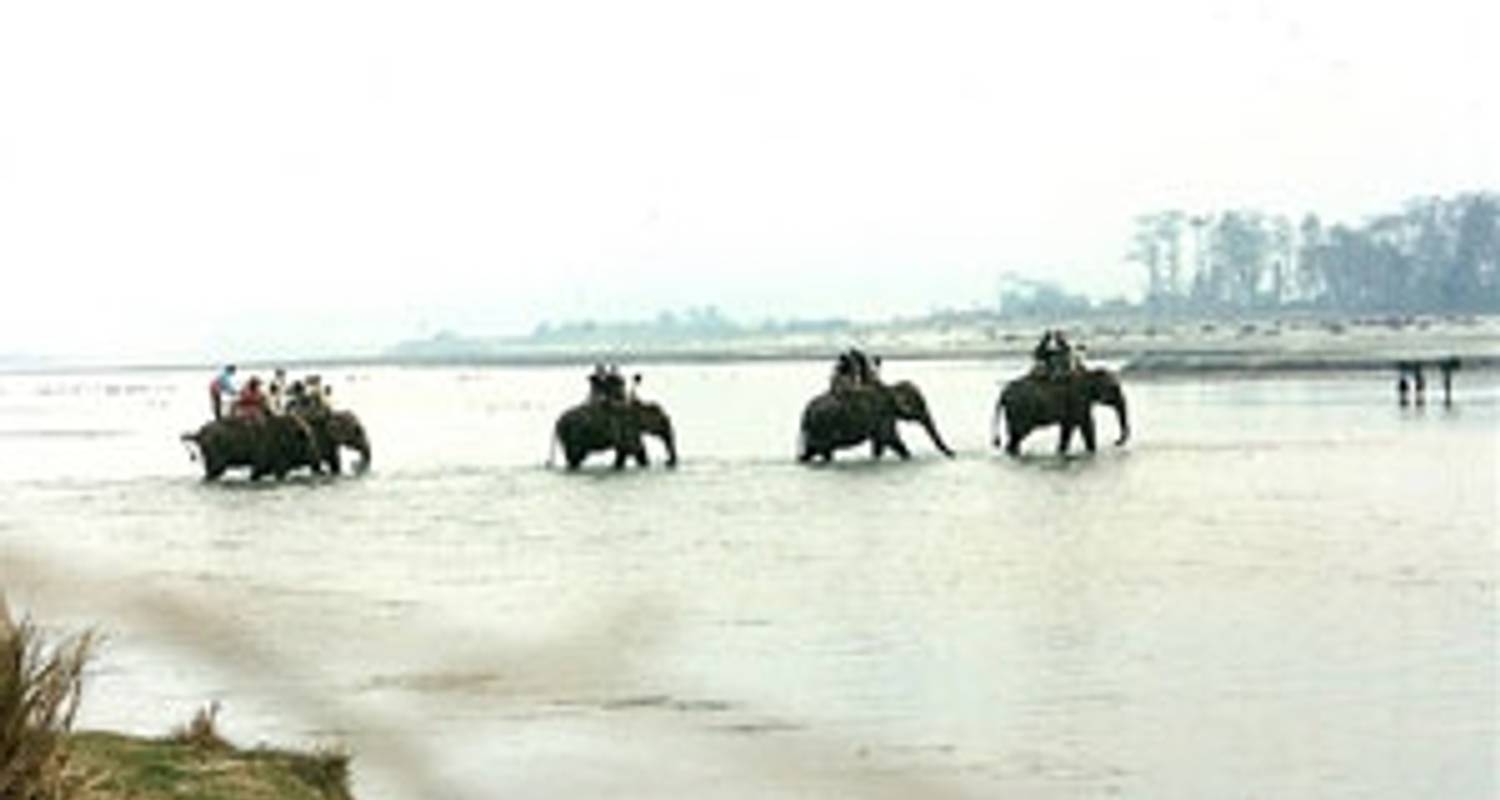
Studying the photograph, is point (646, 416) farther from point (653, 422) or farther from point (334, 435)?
point (334, 435)

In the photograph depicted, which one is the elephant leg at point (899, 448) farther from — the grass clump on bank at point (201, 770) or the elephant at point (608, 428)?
the grass clump on bank at point (201, 770)

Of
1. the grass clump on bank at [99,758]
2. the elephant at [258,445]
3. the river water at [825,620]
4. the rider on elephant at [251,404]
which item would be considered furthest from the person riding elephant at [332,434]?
the grass clump on bank at [99,758]

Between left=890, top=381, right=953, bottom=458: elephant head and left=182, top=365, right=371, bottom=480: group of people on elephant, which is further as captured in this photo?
left=890, top=381, right=953, bottom=458: elephant head

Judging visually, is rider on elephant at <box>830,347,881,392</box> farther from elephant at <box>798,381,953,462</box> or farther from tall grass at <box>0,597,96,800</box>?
tall grass at <box>0,597,96,800</box>

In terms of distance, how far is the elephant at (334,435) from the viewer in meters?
51.9

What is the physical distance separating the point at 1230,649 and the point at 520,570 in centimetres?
1140

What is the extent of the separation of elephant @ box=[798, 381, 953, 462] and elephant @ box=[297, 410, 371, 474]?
334 inches

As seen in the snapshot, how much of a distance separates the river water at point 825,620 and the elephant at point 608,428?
1.74m

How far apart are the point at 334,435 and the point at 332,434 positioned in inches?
2.2

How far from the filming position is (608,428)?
171ft

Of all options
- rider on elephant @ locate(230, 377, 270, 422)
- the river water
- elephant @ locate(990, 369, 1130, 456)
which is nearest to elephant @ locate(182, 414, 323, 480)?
rider on elephant @ locate(230, 377, 270, 422)

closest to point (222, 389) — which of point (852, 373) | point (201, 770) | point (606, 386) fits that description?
point (606, 386)

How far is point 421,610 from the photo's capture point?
25500 millimetres

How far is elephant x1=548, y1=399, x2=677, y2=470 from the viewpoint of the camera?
52.2m
